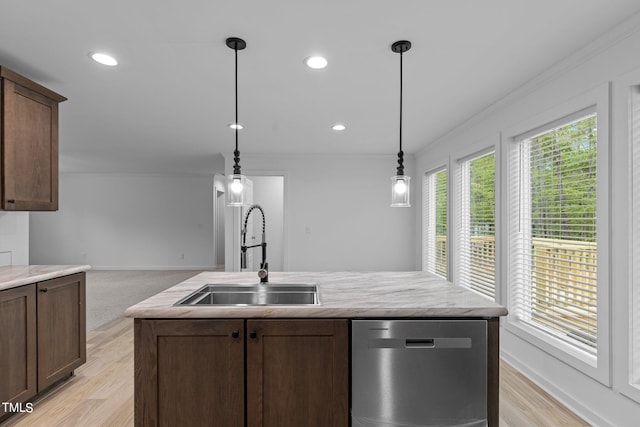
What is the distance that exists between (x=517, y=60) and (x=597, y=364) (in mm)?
1994

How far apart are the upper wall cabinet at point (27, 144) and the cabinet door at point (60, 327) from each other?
0.61 m

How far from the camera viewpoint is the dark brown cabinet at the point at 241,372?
158 cm

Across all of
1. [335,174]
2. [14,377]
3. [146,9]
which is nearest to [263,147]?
[335,174]

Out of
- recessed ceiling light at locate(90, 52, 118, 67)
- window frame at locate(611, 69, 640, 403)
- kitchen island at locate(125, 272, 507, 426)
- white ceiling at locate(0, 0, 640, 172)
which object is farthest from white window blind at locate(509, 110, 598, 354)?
recessed ceiling light at locate(90, 52, 118, 67)

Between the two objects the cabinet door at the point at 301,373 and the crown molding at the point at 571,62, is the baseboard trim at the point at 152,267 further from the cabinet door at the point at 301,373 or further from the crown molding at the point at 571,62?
the cabinet door at the point at 301,373

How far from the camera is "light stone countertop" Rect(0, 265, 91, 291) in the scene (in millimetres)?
2111

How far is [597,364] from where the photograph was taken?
210 cm

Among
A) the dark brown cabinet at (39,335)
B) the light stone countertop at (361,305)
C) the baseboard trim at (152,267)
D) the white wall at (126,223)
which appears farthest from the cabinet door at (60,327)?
the white wall at (126,223)

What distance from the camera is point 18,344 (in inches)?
84.4

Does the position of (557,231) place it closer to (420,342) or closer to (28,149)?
(420,342)

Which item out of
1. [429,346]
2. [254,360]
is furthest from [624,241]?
[254,360]

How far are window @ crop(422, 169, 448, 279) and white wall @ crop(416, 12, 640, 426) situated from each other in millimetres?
1631

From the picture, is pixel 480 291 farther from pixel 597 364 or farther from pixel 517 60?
pixel 517 60

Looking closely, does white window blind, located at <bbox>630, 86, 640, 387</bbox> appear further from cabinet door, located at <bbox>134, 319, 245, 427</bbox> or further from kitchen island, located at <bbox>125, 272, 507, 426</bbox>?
cabinet door, located at <bbox>134, 319, 245, 427</bbox>
